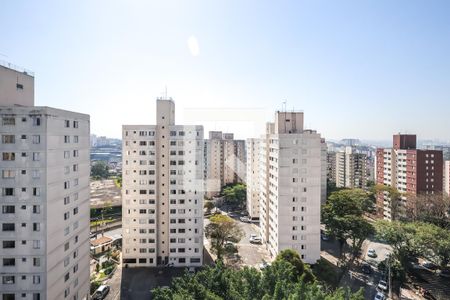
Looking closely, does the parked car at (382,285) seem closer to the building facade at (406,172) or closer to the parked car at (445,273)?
the parked car at (445,273)

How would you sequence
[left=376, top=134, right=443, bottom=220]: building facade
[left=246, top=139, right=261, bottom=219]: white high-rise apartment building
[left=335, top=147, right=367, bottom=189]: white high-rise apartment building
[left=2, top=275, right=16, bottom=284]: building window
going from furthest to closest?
1. [left=335, top=147, right=367, bottom=189]: white high-rise apartment building
2. [left=246, top=139, right=261, bottom=219]: white high-rise apartment building
3. [left=376, top=134, right=443, bottom=220]: building facade
4. [left=2, top=275, right=16, bottom=284]: building window

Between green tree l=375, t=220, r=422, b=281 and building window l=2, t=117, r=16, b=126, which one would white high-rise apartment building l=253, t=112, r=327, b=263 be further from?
building window l=2, t=117, r=16, b=126

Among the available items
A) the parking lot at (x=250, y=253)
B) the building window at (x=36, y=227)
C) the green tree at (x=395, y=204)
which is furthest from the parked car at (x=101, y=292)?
the green tree at (x=395, y=204)

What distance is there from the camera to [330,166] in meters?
76.9

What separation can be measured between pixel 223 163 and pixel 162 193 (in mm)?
33758

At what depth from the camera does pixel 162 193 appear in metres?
28.5

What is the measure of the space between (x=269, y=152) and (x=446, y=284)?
801 inches

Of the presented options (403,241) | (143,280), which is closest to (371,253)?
(403,241)

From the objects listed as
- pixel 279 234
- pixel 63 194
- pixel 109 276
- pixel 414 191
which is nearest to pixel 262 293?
pixel 63 194

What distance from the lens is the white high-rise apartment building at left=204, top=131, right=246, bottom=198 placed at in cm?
5994

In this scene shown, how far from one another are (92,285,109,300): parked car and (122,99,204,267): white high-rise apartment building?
4770 millimetres

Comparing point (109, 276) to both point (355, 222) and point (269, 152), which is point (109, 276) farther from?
point (355, 222)

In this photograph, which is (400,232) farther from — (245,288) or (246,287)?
(245,288)

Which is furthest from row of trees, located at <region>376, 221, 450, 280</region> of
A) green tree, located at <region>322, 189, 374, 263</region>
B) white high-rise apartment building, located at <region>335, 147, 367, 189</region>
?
white high-rise apartment building, located at <region>335, 147, 367, 189</region>
